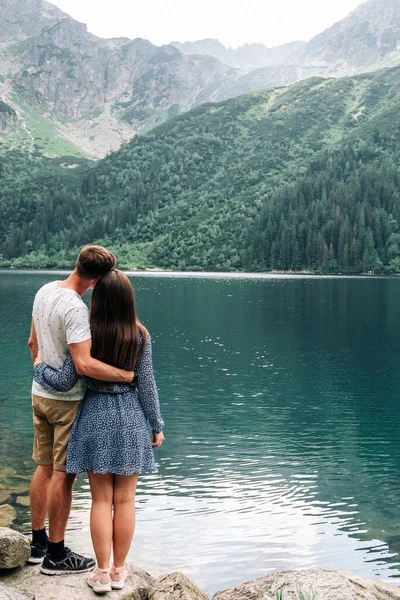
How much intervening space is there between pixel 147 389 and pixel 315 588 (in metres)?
3.64

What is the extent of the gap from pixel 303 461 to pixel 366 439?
4.22 meters

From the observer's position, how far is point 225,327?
59938 mm

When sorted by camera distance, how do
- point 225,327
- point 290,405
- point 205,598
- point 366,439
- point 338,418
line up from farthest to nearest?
point 225,327, point 290,405, point 338,418, point 366,439, point 205,598

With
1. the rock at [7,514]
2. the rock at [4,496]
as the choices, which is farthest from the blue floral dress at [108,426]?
the rock at [4,496]

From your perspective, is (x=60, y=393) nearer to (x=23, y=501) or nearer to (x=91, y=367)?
(x=91, y=367)

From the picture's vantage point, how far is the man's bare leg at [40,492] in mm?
8891

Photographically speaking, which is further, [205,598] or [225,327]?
[225,327]

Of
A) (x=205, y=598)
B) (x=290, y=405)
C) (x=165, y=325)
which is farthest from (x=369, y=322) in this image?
(x=205, y=598)

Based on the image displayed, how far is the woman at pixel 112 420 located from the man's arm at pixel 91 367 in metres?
0.14

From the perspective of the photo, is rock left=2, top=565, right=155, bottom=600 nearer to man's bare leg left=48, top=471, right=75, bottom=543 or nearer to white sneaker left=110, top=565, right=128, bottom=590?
white sneaker left=110, top=565, right=128, bottom=590

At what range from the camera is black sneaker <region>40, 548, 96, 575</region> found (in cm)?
880

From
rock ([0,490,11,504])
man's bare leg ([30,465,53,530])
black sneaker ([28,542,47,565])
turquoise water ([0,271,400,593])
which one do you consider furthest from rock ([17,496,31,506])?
man's bare leg ([30,465,53,530])

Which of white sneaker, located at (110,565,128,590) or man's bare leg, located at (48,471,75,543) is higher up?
man's bare leg, located at (48,471,75,543)

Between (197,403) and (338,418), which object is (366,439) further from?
(197,403)
